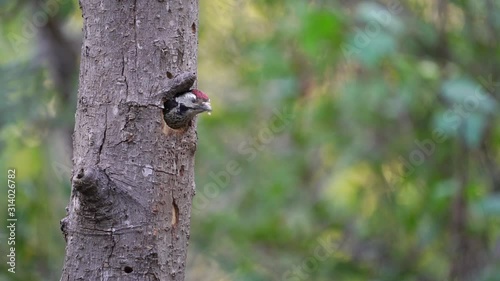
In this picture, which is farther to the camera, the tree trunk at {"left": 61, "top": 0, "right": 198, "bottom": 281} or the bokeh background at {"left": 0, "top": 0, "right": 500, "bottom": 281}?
the bokeh background at {"left": 0, "top": 0, "right": 500, "bottom": 281}

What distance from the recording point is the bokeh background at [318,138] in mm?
3502

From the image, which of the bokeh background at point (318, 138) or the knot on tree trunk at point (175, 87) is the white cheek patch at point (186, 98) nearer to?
the knot on tree trunk at point (175, 87)

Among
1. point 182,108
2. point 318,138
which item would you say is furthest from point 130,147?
point 318,138

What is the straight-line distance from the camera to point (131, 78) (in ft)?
4.99

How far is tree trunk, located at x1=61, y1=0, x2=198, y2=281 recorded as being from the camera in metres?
1.48

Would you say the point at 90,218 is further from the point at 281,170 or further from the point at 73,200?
the point at 281,170

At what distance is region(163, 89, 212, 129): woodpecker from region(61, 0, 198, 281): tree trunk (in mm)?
21

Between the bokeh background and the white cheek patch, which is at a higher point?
the bokeh background

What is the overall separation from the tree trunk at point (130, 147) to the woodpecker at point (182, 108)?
0.07 ft

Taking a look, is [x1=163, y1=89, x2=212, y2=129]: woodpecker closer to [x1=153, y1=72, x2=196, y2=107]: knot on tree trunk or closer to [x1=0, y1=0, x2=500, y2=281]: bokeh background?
[x1=153, y1=72, x2=196, y2=107]: knot on tree trunk

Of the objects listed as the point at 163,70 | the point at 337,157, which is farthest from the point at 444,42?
the point at 163,70

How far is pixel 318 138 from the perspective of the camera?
181 inches

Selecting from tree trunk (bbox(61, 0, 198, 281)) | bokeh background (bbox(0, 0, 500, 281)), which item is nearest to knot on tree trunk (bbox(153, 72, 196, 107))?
tree trunk (bbox(61, 0, 198, 281))

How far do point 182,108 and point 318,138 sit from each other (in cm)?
311
